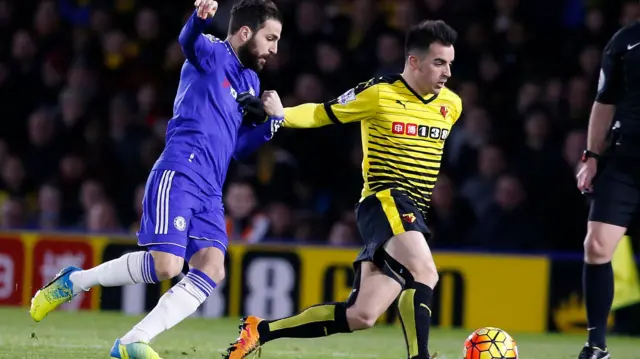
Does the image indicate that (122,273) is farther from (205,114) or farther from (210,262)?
(205,114)

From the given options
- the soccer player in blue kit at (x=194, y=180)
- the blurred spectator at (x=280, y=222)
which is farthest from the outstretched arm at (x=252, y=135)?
the blurred spectator at (x=280, y=222)

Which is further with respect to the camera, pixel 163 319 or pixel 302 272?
pixel 302 272

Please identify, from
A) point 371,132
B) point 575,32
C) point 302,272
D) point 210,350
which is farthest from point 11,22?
point 371,132

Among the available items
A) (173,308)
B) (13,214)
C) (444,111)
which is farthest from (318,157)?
(173,308)

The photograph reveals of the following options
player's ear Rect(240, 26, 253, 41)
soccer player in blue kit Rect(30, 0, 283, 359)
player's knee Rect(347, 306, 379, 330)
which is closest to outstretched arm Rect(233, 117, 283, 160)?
soccer player in blue kit Rect(30, 0, 283, 359)

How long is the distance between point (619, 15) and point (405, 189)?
5.94 m

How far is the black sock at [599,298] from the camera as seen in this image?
6594mm

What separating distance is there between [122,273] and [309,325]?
3.43 ft

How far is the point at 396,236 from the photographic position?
20.2ft

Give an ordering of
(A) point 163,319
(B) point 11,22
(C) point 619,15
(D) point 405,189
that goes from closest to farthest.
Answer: (A) point 163,319 → (D) point 405,189 → (C) point 619,15 → (B) point 11,22

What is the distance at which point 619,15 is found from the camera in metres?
11.6

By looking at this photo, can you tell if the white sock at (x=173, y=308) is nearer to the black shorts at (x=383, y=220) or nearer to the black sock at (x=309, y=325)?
the black sock at (x=309, y=325)

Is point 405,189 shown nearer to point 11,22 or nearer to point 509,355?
point 509,355

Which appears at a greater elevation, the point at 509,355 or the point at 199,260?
the point at 199,260
